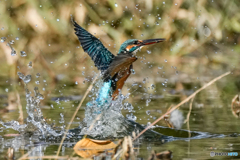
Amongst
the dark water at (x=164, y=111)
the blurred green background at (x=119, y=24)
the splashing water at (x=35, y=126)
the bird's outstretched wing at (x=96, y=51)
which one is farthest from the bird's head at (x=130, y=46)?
the blurred green background at (x=119, y=24)

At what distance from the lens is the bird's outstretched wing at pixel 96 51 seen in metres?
3.95

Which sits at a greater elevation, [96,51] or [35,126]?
[96,51]

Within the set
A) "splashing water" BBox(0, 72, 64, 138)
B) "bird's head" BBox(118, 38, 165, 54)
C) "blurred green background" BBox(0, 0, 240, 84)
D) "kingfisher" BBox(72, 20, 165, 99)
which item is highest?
"blurred green background" BBox(0, 0, 240, 84)

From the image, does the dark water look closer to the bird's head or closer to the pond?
the pond

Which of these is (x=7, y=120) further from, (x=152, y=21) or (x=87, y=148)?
(x=152, y=21)

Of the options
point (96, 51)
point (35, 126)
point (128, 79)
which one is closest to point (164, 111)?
point (96, 51)

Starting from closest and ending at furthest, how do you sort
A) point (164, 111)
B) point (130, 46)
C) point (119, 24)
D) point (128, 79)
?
point (130, 46) < point (164, 111) < point (128, 79) < point (119, 24)

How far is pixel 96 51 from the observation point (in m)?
3.97

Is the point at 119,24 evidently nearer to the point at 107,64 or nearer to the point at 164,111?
the point at 164,111

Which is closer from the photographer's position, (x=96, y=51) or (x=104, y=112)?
(x=104, y=112)

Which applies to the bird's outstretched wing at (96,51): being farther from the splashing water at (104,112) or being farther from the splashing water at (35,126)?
the splashing water at (35,126)

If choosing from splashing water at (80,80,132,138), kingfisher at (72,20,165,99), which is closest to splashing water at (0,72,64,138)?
splashing water at (80,80,132,138)

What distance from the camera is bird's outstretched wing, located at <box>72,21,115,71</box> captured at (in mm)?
3947

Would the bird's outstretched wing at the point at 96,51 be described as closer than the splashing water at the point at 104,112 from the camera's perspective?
No
